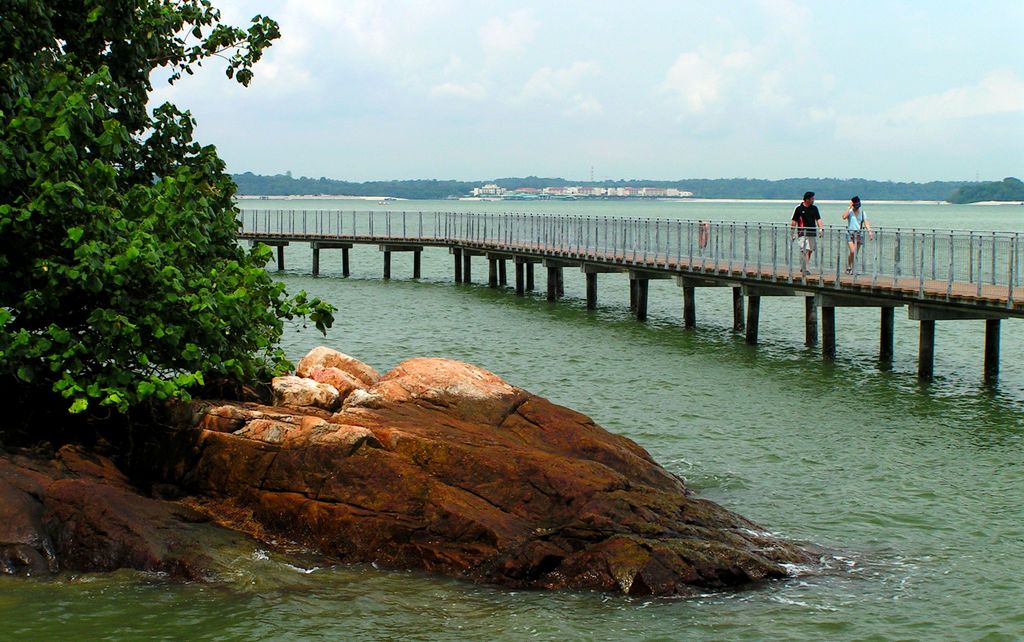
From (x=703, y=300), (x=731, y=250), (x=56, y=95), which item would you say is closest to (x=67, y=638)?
(x=56, y=95)

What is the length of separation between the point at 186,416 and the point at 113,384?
0.95 m

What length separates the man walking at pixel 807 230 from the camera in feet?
108

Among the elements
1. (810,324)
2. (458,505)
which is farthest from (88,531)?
(810,324)

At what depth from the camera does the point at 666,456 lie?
2100 centimetres

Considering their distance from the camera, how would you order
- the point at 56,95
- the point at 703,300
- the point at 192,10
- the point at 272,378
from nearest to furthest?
the point at 56,95 → the point at 272,378 → the point at 192,10 → the point at 703,300

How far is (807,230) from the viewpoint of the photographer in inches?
1299

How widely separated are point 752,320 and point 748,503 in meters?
17.9

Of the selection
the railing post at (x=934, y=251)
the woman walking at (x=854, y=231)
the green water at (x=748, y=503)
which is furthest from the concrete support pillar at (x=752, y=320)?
the railing post at (x=934, y=251)

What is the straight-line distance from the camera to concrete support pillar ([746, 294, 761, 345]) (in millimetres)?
35375

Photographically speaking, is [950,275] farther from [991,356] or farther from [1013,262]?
[991,356]

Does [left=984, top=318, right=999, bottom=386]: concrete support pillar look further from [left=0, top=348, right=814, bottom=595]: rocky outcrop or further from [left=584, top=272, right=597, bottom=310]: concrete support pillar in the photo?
[left=584, top=272, right=597, bottom=310]: concrete support pillar

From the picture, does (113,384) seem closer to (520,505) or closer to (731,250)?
(520,505)

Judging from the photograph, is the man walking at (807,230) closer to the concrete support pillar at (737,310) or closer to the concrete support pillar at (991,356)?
the concrete support pillar at (737,310)

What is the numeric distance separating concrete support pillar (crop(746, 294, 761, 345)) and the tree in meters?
19.6
